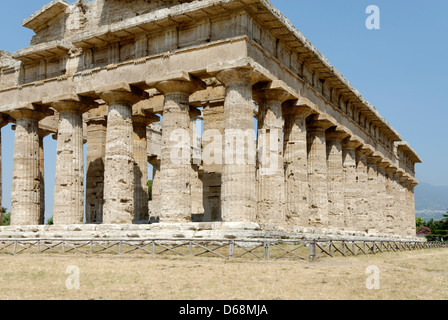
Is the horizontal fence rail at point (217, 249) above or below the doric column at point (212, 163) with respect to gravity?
below

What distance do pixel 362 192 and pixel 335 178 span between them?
517 cm

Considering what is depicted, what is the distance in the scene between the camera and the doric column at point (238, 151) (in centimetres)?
2198

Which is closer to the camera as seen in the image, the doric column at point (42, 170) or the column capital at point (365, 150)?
the doric column at point (42, 170)

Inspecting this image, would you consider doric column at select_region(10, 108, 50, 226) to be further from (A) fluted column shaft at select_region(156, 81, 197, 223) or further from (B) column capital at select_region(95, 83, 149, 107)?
(A) fluted column shaft at select_region(156, 81, 197, 223)

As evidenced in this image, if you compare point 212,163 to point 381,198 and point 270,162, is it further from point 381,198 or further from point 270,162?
point 381,198

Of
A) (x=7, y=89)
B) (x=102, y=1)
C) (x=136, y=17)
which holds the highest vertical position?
(x=102, y=1)

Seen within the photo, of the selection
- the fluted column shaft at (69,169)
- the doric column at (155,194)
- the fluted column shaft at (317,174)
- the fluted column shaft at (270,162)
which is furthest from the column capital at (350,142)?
the fluted column shaft at (69,169)

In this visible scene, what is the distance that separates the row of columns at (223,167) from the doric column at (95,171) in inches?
3.1

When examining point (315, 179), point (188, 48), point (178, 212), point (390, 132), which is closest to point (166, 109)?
point (188, 48)

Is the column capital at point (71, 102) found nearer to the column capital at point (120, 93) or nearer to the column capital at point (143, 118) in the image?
the column capital at point (120, 93)

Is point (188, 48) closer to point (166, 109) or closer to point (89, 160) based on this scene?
point (166, 109)

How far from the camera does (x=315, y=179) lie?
98.5 feet

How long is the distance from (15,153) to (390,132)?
3095 cm

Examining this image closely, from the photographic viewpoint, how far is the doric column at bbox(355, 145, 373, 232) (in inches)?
1432
